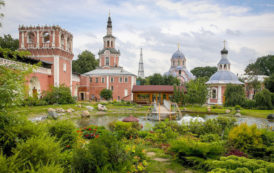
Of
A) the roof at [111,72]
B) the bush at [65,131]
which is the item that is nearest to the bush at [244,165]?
the bush at [65,131]

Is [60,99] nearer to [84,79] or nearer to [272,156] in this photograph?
[84,79]

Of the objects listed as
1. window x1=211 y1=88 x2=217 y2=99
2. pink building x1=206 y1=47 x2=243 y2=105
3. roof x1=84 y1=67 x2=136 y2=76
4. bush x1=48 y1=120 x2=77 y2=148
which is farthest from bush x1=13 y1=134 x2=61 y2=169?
window x1=211 y1=88 x2=217 y2=99

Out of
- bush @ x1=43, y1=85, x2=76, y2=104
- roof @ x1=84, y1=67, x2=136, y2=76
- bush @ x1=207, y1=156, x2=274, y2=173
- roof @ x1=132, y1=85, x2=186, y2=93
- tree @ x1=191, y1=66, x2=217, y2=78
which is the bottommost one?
bush @ x1=207, y1=156, x2=274, y2=173

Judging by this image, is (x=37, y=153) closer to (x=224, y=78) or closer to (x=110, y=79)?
(x=110, y=79)

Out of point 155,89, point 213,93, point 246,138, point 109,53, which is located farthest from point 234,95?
point 109,53

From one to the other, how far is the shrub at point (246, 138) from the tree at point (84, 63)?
4835 cm

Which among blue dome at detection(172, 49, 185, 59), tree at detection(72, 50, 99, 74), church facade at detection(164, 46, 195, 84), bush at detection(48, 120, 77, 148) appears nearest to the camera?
bush at detection(48, 120, 77, 148)

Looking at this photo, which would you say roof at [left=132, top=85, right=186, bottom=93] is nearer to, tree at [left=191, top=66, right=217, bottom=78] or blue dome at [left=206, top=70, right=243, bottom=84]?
blue dome at [left=206, top=70, right=243, bottom=84]

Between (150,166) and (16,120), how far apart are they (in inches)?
144

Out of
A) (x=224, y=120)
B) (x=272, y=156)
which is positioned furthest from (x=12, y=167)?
(x=224, y=120)

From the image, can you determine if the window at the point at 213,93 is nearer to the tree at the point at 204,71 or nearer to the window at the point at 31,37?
the window at the point at 31,37

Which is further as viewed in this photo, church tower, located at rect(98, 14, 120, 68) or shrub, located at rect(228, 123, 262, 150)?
church tower, located at rect(98, 14, 120, 68)

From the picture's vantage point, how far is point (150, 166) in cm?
580

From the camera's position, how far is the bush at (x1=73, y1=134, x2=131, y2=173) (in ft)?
13.6
